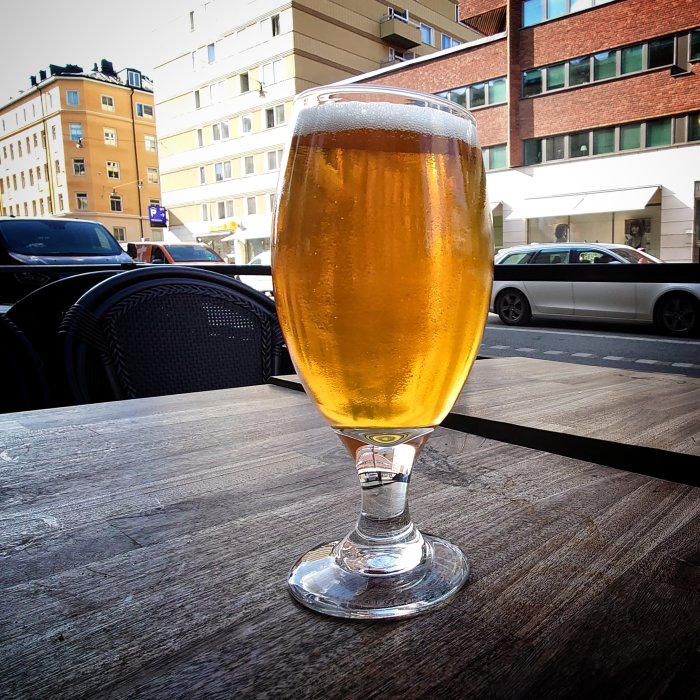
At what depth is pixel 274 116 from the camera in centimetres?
1590

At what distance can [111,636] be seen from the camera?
0.63 feet

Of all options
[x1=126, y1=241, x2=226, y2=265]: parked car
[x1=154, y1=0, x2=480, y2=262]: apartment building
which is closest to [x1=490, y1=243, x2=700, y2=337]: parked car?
[x1=126, y1=241, x2=226, y2=265]: parked car

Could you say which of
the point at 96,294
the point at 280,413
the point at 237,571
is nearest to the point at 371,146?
the point at 237,571

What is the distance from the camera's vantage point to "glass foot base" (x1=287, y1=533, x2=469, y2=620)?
0.21 meters

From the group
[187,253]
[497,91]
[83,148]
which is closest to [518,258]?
[187,253]

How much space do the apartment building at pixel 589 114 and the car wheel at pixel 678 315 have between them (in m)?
4.23

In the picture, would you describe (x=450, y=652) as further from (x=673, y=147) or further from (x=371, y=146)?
(x=673, y=147)

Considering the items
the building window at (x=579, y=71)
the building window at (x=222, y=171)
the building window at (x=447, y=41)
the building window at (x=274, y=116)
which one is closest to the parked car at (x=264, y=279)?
the building window at (x=579, y=71)

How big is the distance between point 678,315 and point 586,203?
5555mm

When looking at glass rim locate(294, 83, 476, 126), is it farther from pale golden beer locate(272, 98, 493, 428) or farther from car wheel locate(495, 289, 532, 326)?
car wheel locate(495, 289, 532, 326)

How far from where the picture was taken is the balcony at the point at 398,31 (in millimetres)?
16594

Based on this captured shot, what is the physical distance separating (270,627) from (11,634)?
0.08m

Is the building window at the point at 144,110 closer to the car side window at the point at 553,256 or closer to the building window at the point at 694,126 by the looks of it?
the building window at the point at 694,126

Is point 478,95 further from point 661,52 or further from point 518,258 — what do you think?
point 518,258
